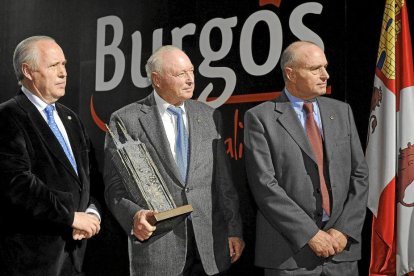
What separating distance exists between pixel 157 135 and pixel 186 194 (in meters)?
0.36

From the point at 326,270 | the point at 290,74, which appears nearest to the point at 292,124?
the point at 290,74

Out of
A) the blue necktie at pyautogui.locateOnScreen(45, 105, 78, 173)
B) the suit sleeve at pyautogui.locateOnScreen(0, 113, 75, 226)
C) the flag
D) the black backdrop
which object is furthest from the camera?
the black backdrop

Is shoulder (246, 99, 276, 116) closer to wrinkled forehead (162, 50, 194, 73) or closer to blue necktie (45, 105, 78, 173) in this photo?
wrinkled forehead (162, 50, 194, 73)

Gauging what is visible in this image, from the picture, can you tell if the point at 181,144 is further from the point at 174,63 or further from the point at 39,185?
the point at 39,185

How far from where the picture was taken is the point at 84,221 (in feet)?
9.64

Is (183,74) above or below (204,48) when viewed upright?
below

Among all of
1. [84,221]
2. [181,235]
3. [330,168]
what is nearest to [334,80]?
[330,168]

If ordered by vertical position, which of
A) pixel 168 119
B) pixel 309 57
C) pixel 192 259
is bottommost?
pixel 192 259

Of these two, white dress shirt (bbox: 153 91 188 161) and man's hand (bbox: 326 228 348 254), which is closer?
man's hand (bbox: 326 228 348 254)

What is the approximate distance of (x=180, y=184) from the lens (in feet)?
10.4

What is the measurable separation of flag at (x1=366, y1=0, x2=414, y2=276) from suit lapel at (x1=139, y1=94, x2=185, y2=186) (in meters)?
1.20

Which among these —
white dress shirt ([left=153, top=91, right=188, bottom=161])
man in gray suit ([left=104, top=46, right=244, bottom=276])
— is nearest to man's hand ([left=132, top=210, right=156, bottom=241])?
man in gray suit ([left=104, top=46, right=244, bottom=276])

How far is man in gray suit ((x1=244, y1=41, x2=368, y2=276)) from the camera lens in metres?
2.99

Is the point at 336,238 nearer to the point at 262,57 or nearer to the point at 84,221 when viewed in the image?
the point at 84,221
